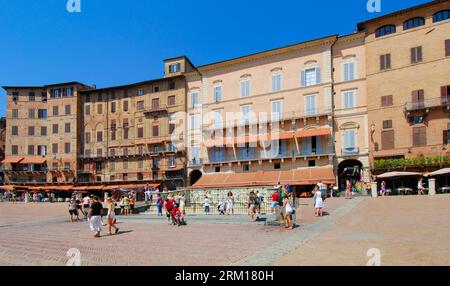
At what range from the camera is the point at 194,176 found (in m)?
49.8

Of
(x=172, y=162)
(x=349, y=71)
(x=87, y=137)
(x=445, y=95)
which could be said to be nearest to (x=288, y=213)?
(x=445, y=95)

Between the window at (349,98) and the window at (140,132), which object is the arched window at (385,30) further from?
the window at (140,132)

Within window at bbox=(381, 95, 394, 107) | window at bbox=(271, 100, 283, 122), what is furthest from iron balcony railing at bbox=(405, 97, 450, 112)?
window at bbox=(271, 100, 283, 122)

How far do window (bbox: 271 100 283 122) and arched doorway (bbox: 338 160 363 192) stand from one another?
8554 mm

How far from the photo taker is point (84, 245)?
44.4ft

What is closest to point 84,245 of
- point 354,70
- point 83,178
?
point 354,70

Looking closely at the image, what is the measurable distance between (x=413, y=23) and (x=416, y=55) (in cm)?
321

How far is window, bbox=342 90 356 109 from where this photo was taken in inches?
1597

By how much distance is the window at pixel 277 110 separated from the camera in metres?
43.7

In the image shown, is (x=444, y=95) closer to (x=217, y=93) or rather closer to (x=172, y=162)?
(x=217, y=93)

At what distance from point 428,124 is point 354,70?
362 inches

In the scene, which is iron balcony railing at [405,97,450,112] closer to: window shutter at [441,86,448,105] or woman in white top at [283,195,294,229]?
window shutter at [441,86,448,105]

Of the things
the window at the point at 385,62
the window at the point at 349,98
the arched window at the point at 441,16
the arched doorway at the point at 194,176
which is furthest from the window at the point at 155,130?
the arched window at the point at 441,16

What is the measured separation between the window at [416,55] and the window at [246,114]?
58.5ft
